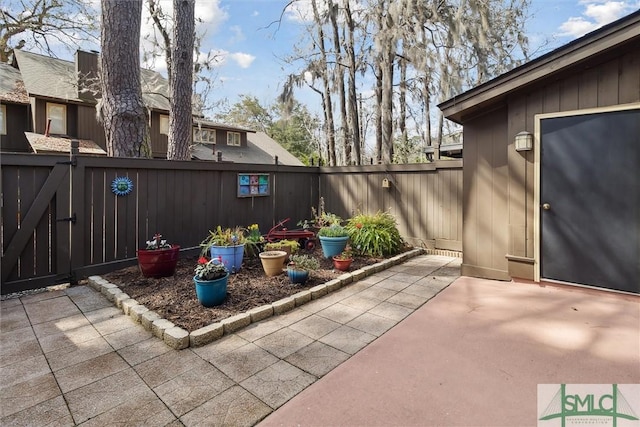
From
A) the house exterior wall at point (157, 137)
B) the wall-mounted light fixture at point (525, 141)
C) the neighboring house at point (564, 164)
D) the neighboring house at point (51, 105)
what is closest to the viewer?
the neighboring house at point (564, 164)

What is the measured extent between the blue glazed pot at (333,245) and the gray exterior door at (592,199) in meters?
2.47

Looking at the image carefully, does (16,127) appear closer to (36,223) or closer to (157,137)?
(157,137)

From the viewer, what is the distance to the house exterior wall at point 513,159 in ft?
10.3

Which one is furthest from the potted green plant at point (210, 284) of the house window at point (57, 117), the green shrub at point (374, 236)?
the house window at point (57, 117)

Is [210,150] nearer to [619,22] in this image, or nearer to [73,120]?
[73,120]

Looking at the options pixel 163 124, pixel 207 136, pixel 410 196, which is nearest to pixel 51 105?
pixel 163 124

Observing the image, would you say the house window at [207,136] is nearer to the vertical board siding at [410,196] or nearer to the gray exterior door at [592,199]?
the vertical board siding at [410,196]

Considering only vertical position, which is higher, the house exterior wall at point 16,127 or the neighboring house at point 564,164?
the house exterior wall at point 16,127

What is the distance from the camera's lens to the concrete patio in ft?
5.36

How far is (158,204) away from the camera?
4.44m

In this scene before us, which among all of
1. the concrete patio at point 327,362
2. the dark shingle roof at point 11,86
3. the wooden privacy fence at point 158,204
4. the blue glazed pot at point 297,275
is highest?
the dark shingle roof at point 11,86

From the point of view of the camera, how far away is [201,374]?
1.95m

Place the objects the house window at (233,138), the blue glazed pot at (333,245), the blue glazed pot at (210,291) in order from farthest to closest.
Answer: the house window at (233,138) < the blue glazed pot at (333,245) < the blue glazed pot at (210,291)

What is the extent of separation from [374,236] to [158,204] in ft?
10.6
